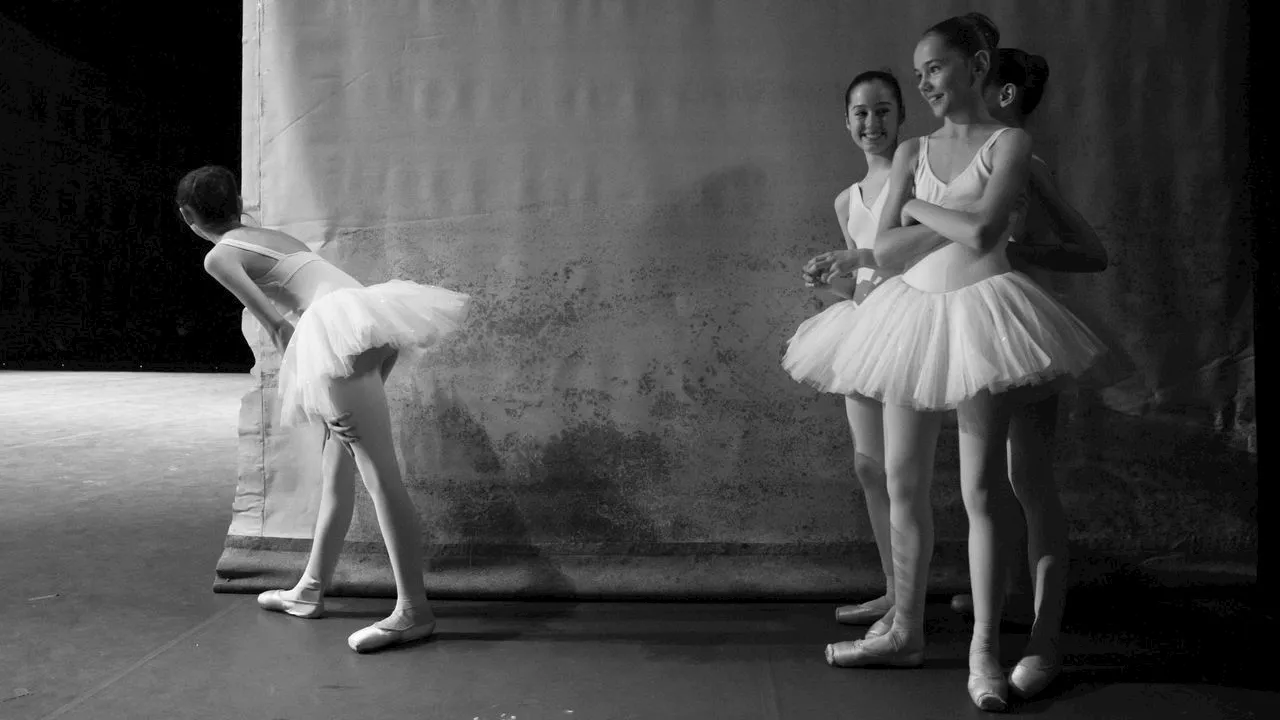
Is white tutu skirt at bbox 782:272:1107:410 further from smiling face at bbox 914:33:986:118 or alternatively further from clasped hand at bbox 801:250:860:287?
smiling face at bbox 914:33:986:118

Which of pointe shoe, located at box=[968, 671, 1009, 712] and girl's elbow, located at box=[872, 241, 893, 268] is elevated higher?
girl's elbow, located at box=[872, 241, 893, 268]

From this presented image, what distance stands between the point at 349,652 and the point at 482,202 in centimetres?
136

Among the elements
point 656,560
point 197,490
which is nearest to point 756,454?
point 656,560

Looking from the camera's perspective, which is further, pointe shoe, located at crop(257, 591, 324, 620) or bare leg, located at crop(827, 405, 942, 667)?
pointe shoe, located at crop(257, 591, 324, 620)

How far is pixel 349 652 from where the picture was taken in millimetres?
2588

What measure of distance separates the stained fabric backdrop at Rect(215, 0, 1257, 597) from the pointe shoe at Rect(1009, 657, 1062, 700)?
748mm

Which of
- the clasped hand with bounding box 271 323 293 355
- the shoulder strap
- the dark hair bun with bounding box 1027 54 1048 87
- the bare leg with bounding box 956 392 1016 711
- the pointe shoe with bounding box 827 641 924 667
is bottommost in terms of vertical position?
the pointe shoe with bounding box 827 641 924 667

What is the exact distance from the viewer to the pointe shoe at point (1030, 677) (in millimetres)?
2240

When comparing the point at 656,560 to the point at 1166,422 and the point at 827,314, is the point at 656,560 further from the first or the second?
the point at 1166,422

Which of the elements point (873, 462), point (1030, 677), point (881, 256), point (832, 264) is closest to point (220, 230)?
point (832, 264)

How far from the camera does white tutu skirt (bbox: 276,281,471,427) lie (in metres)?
2.55

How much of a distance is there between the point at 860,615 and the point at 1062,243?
1.13 metres

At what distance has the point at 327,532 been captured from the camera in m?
2.85

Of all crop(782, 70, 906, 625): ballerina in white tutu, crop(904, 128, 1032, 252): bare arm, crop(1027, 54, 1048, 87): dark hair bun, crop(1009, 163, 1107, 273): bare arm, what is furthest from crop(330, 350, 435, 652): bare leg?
crop(1027, 54, 1048, 87): dark hair bun
